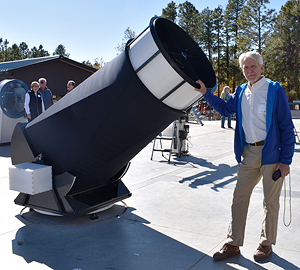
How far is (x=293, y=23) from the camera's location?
3725cm

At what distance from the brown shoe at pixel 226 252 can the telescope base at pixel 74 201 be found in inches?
62.3

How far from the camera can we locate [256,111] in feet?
9.98

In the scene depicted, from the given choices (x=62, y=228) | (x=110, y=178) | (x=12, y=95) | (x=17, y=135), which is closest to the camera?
(x=62, y=228)

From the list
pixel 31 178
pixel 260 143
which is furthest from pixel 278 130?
pixel 31 178

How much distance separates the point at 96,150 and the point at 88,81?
0.75 metres

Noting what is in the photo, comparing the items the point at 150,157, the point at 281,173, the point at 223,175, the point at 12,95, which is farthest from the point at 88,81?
the point at 12,95

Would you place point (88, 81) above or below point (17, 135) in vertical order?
above

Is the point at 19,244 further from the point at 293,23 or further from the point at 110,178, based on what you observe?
the point at 293,23

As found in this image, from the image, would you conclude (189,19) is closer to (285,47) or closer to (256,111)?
(285,47)

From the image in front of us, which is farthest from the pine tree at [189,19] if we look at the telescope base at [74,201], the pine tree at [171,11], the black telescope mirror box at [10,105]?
the telescope base at [74,201]

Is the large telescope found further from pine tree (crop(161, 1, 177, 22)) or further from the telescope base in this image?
pine tree (crop(161, 1, 177, 22))

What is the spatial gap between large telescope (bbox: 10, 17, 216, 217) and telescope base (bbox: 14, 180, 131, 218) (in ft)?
0.04

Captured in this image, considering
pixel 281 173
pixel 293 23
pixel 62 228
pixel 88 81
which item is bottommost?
pixel 62 228

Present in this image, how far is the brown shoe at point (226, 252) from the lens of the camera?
10.00ft
